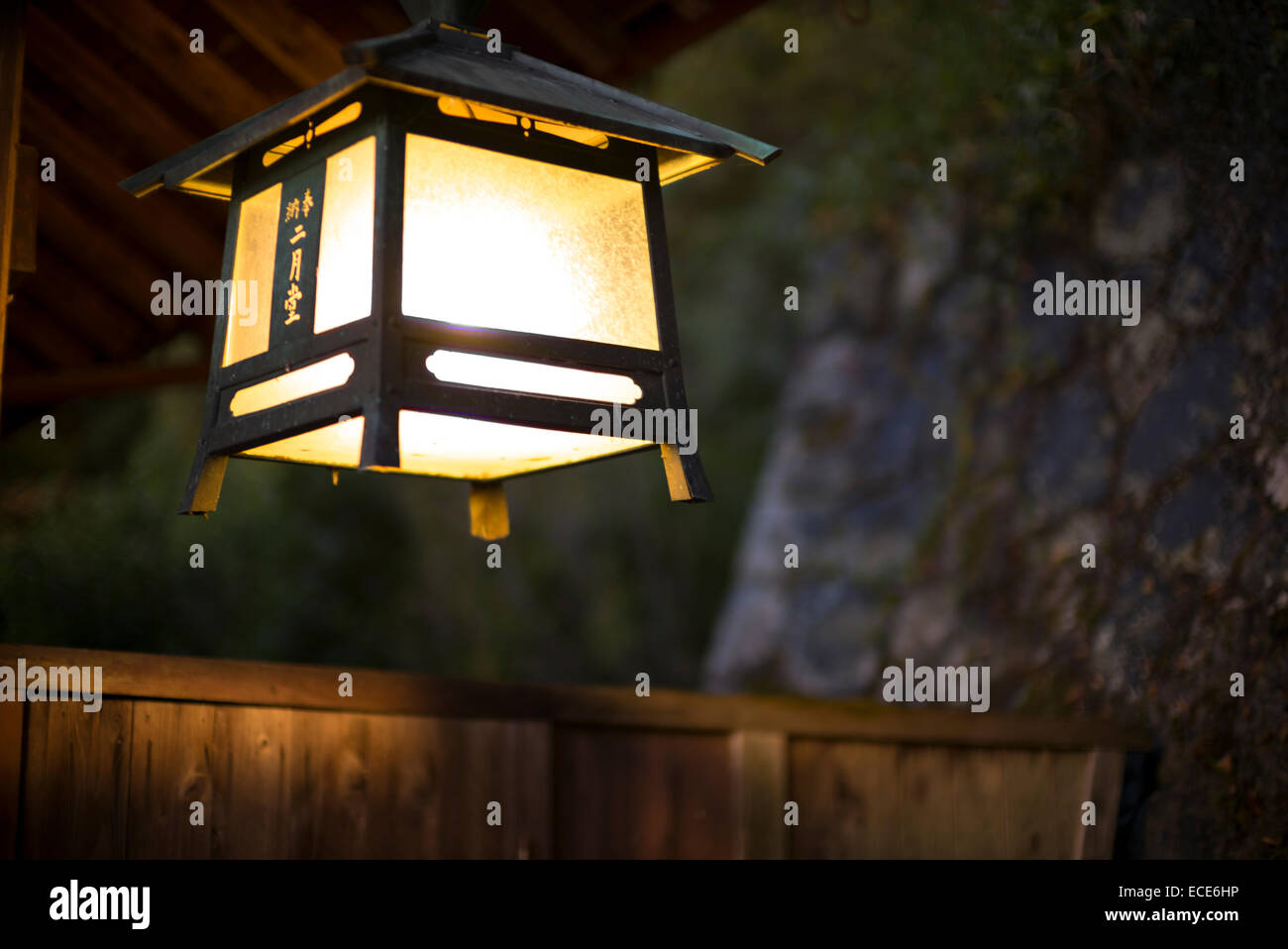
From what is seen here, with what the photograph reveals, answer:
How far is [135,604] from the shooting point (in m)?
4.05

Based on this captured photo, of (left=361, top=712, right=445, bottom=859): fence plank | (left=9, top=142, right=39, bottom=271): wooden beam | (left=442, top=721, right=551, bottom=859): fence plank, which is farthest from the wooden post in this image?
(left=442, top=721, right=551, bottom=859): fence plank

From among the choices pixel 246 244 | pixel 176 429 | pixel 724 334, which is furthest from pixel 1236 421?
pixel 724 334

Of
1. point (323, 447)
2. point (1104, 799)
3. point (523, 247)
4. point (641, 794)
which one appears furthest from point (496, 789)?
point (1104, 799)

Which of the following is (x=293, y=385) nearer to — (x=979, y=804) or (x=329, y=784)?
(x=329, y=784)

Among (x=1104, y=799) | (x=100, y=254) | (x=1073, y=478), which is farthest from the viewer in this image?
(x=1073, y=478)

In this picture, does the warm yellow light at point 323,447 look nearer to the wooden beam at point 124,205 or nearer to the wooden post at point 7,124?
the wooden post at point 7,124

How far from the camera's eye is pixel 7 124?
243 centimetres

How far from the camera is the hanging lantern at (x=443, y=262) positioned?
1.91 meters

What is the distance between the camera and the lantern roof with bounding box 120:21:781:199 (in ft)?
6.15

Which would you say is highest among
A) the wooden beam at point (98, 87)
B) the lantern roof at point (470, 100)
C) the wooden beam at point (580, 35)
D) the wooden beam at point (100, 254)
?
the wooden beam at point (580, 35)

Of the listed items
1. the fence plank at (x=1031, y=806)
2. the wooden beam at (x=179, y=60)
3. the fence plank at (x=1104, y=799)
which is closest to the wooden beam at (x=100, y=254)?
the wooden beam at (x=179, y=60)

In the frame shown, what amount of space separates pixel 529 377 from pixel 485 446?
1.22 ft

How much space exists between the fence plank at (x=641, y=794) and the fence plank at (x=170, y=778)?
1002mm
